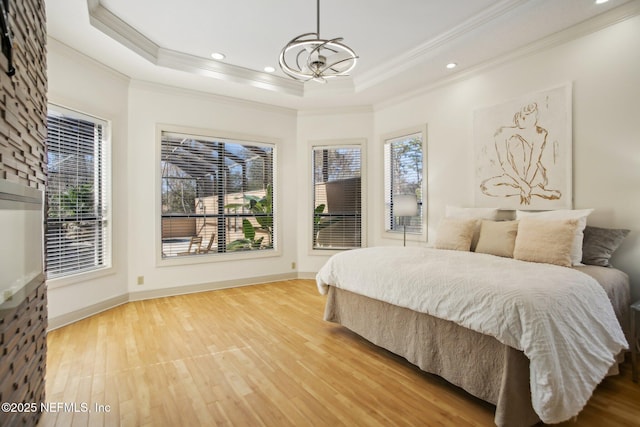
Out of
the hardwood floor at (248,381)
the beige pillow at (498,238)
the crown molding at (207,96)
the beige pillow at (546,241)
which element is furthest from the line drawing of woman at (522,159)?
the crown molding at (207,96)

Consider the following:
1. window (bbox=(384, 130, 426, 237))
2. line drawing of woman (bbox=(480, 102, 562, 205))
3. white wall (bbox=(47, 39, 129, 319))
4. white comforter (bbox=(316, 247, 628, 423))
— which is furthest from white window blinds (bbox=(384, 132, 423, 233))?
white wall (bbox=(47, 39, 129, 319))

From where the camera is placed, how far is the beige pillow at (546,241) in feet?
8.20

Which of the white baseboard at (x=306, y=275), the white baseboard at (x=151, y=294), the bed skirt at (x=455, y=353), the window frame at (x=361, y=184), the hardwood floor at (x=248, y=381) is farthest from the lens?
the white baseboard at (x=306, y=275)

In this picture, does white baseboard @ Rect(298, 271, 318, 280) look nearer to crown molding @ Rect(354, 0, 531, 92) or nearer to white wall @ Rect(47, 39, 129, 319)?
white wall @ Rect(47, 39, 129, 319)

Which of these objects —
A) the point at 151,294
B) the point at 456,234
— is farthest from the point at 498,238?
the point at 151,294

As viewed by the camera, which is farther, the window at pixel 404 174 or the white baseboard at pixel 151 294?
the window at pixel 404 174

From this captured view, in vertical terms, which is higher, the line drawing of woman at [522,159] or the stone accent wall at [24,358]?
the line drawing of woman at [522,159]

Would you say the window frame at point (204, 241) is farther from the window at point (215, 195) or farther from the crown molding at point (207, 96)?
the crown molding at point (207, 96)

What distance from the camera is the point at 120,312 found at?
3746mm

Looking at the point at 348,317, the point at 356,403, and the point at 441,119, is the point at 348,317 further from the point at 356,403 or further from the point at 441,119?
the point at 441,119

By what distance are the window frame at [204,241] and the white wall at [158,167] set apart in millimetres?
20

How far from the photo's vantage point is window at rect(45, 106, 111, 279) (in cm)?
335

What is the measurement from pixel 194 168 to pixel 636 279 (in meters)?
5.04

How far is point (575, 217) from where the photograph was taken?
277 centimetres
